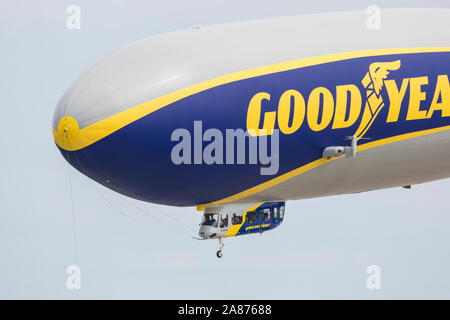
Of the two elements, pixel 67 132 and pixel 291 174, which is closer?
pixel 67 132

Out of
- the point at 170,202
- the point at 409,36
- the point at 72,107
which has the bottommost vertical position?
the point at 170,202

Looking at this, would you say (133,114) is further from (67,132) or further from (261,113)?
(261,113)

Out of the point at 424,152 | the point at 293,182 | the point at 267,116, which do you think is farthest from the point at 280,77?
the point at 424,152

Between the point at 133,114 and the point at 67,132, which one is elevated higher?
the point at 133,114

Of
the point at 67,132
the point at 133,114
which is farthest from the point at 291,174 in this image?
the point at 67,132

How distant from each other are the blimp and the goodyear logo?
39mm

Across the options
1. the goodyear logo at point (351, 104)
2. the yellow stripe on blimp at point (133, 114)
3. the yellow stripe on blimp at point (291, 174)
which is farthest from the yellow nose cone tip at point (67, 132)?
the yellow stripe on blimp at point (291, 174)

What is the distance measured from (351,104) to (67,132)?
26.8 feet

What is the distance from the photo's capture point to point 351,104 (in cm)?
3681

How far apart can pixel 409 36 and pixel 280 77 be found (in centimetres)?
504

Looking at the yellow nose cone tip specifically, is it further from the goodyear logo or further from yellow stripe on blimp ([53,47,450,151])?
the goodyear logo

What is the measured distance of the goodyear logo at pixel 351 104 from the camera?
3560cm

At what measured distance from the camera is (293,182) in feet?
124

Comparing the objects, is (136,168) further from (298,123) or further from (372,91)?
(372,91)
